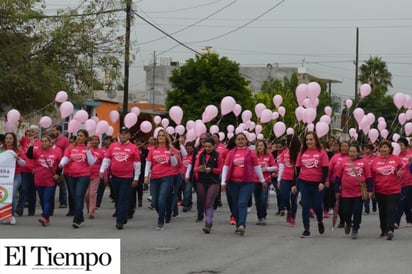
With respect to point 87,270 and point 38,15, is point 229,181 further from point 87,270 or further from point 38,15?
point 38,15

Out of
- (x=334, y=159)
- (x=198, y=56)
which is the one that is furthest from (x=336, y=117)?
(x=334, y=159)

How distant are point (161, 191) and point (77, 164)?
5.49 ft

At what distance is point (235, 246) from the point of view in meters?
12.1

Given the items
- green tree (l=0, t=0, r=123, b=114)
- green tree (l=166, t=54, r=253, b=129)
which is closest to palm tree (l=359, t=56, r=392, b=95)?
green tree (l=166, t=54, r=253, b=129)

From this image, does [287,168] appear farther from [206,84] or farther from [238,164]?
[206,84]

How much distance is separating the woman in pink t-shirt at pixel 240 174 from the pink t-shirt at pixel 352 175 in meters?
1.51

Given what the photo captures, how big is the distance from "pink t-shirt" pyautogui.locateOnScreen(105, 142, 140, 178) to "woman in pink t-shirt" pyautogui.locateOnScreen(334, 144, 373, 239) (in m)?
3.66

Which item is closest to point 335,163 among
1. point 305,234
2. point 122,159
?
point 305,234

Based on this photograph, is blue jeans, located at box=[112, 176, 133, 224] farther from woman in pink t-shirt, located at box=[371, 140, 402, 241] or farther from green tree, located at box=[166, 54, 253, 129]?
green tree, located at box=[166, 54, 253, 129]

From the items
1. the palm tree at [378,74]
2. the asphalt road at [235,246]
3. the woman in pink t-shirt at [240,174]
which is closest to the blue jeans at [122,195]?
the asphalt road at [235,246]

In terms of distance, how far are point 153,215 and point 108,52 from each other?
7356 mm

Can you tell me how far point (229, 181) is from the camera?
13664 millimetres

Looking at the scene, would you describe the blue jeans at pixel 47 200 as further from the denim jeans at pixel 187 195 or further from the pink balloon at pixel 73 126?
the denim jeans at pixel 187 195

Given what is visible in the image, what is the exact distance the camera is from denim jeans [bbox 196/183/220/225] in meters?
13.9
